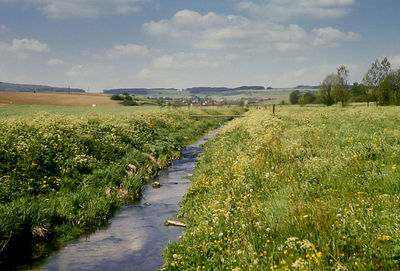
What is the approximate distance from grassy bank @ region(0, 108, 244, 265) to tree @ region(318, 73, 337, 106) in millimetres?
71753

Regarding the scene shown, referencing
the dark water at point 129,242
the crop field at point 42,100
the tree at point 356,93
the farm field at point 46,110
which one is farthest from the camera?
the tree at point 356,93

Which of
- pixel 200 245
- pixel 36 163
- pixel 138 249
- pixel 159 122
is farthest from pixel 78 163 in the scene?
pixel 159 122

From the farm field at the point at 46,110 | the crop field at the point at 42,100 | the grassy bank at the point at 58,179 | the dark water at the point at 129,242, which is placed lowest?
the dark water at the point at 129,242

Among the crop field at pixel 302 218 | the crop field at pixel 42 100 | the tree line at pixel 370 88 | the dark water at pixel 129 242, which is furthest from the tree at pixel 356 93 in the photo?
the dark water at pixel 129 242

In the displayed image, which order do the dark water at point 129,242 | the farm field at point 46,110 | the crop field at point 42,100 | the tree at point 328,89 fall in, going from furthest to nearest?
the tree at point 328,89
the crop field at point 42,100
the farm field at point 46,110
the dark water at point 129,242

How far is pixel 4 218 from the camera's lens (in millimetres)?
7469

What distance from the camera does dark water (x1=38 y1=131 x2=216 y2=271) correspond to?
7.23 m

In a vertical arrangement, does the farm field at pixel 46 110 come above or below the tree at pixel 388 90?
below

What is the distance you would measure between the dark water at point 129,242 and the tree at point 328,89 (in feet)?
251

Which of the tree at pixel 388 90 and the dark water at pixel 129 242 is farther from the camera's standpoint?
the tree at pixel 388 90

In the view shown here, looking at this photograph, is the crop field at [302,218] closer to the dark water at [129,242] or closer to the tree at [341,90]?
the dark water at [129,242]

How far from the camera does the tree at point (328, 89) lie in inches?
3059

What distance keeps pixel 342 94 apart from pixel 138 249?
78556 mm

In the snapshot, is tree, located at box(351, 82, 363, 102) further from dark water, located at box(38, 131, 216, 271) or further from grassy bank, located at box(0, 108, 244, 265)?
dark water, located at box(38, 131, 216, 271)
